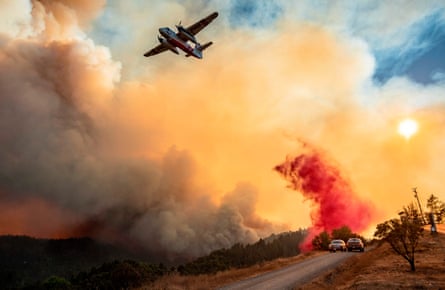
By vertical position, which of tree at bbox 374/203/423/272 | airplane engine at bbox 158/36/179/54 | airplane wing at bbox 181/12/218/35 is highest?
airplane wing at bbox 181/12/218/35

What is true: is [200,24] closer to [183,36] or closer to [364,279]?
[183,36]

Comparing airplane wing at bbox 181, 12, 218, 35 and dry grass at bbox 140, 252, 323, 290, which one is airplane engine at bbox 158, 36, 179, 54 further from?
dry grass at bbox 140, 252, 323, 290

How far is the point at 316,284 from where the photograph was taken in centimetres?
2097

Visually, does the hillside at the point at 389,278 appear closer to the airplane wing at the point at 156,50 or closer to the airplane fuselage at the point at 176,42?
Answer: the airplane fuselage at the point at 176,42

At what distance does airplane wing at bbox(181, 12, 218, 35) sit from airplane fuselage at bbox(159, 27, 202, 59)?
2082mm

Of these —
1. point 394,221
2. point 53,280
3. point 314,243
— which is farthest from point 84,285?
point 394,221

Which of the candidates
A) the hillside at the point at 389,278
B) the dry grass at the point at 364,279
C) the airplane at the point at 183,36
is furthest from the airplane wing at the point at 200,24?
the hillside at the point at 389,278

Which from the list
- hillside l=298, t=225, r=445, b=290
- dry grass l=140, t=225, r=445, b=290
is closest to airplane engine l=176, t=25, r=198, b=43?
dry grass l=140, t=225, r=445, b=290

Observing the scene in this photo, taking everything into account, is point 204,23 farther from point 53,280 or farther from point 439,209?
point 53,280

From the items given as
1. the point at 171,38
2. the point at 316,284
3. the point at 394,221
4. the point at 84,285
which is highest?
the point at 171,38

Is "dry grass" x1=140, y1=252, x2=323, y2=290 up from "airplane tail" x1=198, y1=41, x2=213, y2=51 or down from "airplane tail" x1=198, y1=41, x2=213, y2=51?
down

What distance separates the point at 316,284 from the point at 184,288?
9007 mm

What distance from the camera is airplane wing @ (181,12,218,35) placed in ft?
149

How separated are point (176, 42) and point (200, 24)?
174 inches
